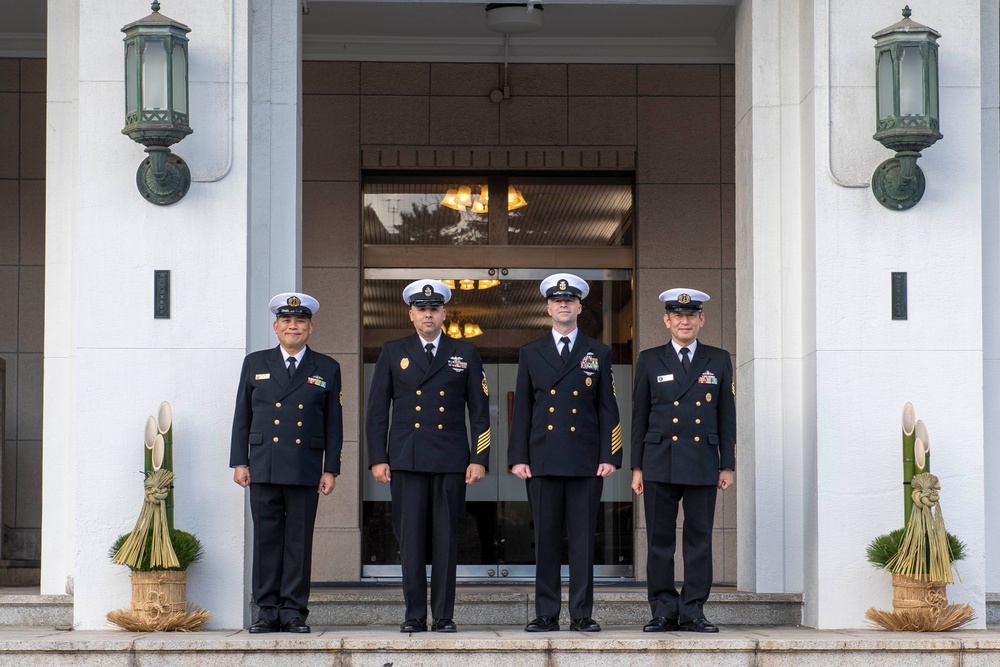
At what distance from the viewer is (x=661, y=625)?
6.92 m

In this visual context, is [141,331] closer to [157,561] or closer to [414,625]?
[157,561]

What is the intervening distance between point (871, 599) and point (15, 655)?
4.29m

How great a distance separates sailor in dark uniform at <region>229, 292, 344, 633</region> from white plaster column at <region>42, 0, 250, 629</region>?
406mm

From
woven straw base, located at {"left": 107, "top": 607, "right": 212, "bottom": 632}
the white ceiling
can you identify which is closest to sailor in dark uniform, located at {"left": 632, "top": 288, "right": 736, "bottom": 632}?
woven straw base, located at {"left": 107, "top": 607, "right": 212, "bottom": 632}

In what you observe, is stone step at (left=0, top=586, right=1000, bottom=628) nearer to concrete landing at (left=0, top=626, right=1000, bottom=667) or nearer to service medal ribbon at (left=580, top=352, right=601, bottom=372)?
concrete landing at (left=0, top=626, right=1000, bottom=667)

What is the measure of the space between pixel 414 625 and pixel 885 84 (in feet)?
12.4

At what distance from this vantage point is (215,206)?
7559mm

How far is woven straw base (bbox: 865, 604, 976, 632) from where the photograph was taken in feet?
23.0

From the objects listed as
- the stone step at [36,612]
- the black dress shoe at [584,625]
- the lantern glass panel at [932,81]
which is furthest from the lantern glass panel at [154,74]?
the lantern glass panel at [932,81]

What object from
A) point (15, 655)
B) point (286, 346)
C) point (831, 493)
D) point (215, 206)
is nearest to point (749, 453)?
point (831, 493)

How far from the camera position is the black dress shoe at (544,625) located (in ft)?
22.5

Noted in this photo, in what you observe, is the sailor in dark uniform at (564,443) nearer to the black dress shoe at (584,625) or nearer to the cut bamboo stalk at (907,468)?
the black dress shoe at (584,625)

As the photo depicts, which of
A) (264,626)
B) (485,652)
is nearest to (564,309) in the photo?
(485,652)

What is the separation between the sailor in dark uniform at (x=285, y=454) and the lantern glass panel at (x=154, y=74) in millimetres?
1256
